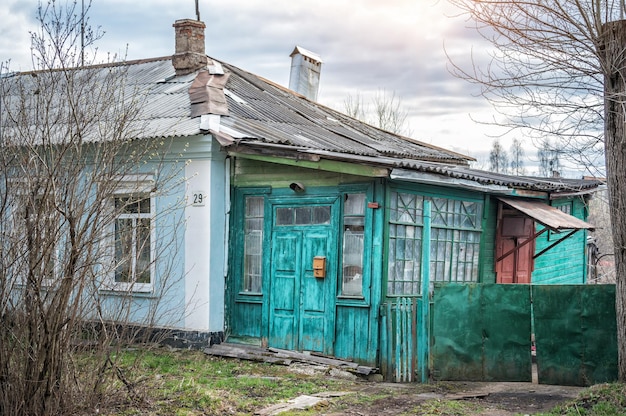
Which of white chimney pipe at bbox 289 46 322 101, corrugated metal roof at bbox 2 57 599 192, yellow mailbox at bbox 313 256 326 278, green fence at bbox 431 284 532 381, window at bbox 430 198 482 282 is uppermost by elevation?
white chimney pipe at bbox 289 46 322 101

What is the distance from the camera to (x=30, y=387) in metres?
6.84

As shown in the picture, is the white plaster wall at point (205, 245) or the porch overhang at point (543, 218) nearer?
the white plaster wall at point (205, 245)

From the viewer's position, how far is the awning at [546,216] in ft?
44.1

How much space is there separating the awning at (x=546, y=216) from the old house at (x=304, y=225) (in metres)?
0.04

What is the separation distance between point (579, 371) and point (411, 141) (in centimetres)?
992

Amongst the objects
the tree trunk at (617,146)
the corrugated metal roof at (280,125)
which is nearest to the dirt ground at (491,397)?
the tree trunk at (617,146)

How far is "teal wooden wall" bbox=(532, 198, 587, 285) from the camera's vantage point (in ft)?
53.4

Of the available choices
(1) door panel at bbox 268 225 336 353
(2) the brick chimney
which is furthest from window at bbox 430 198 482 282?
(2) the brick chimney

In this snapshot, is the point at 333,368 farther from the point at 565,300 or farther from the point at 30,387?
the point at 30,387

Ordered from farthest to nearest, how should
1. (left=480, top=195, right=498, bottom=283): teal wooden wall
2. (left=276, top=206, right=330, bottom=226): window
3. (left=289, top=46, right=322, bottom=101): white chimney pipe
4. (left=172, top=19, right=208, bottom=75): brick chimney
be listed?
(left=289, top=46, right=322, bottom=101): white chimney pipe, (left=172, top=19, right=208, bottom=75): brick chimney, (left=480, top=195, right=498, bottom=283): teal wooden wall, (left=276, top=206, right=330, bottom=226): window

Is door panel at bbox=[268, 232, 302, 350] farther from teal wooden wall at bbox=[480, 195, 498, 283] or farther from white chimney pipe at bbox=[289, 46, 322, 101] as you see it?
white chimney pipe at bbox=[289, 46, 322, 101]

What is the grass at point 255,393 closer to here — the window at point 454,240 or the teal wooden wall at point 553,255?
the window at point 454,240

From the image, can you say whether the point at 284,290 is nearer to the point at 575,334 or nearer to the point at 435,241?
the point at 435,241

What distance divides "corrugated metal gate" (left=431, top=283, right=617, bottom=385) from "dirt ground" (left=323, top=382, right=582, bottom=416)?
219 millimetres
